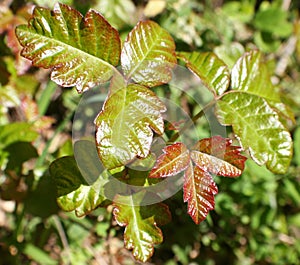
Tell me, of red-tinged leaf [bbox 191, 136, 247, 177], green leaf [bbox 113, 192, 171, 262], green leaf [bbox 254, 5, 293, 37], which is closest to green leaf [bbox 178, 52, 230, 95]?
red-tinged leaf [bbox 191, 136, 247, 177]

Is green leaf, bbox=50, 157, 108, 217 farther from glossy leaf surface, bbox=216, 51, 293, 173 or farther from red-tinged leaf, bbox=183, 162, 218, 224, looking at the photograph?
glossy leaf surface, bbox=216, 51, 293, 173

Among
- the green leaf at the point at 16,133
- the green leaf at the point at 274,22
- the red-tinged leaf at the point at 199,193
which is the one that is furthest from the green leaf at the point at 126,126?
the green leaf at the point at 274,22

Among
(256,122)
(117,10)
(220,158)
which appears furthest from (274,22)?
(220,158)

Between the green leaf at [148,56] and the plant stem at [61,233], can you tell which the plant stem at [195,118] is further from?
the plant stem at [61,233]

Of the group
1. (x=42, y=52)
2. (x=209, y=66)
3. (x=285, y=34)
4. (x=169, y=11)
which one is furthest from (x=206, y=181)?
(x=285, y=34)

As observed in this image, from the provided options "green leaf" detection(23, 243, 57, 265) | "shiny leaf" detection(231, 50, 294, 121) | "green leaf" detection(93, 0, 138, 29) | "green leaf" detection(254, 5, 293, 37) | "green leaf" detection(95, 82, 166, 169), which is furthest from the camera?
"green leaf" detection(254, 5, 293, 37)

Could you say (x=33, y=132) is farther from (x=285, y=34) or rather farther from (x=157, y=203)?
(x=285, y=34)
